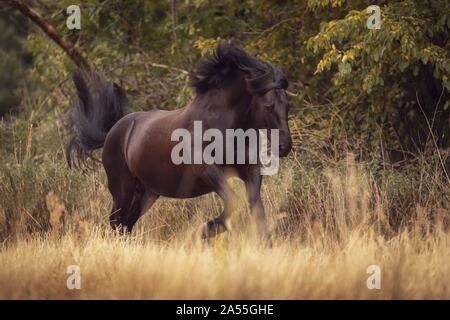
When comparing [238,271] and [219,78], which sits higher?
[219,78]

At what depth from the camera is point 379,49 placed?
928cm

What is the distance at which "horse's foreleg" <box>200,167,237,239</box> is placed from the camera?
7.19m

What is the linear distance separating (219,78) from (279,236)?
1454mm

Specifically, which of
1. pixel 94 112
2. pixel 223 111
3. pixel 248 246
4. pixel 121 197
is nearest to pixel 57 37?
pixel 94 112

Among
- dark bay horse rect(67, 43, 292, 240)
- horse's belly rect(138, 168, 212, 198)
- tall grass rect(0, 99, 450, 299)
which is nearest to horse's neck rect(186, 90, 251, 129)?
dark bay horse rect(67, 43, 292, 240)

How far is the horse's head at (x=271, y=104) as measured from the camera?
7.26m

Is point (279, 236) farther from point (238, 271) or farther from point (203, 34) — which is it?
point (203, 34)

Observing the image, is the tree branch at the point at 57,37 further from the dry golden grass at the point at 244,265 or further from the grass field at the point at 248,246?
the dry golden grass at the point at 244,265

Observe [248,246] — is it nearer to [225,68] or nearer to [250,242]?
[250,242]

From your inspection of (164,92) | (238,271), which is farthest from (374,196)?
(164,92)

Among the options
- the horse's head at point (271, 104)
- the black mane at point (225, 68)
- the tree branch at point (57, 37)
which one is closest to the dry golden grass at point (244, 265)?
the horse's head at point (271, 104)

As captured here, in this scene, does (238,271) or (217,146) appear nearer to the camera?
(238,271)

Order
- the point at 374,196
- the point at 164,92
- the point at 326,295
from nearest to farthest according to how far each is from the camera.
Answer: the point at 326,295
the point at 374,196
the point at 164,92

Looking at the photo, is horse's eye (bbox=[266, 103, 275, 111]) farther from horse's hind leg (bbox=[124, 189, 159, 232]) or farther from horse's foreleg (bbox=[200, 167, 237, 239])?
horse's hind leg (bbox=[124, 189, 159, 232])
